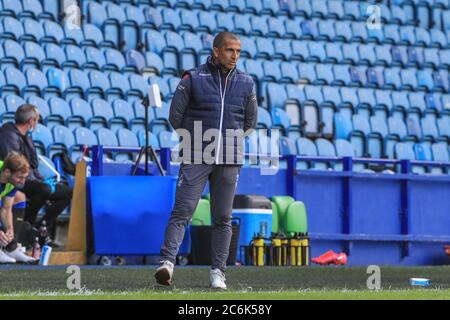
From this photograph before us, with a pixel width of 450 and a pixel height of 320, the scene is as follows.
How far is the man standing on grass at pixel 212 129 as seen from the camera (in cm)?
855

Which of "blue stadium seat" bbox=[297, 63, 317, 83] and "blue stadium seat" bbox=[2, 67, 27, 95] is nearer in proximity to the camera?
"blue stadium seat" bbox=[2, 67, 27, 95]

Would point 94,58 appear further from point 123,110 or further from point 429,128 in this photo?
point 429,128

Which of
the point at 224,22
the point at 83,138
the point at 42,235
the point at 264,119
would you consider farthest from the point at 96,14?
the point at 42,235

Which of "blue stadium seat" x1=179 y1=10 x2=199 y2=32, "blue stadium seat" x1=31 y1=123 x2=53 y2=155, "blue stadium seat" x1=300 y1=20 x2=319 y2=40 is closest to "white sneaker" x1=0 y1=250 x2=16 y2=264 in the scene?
"blue stadium seat" x1=31 y1=123 x2=53 y2=155

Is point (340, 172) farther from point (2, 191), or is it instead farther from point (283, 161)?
point (2, 191)

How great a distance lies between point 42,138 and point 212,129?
7376 mm

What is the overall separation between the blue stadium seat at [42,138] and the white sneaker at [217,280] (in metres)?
7.19

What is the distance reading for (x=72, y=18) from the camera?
1850 centimetres

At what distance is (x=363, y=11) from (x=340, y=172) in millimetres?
7636

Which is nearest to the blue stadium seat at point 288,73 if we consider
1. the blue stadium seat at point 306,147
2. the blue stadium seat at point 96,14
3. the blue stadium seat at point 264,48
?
the blue stadium seat at point 264,48

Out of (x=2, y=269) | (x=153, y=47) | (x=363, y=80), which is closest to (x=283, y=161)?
(x=153, y=47)

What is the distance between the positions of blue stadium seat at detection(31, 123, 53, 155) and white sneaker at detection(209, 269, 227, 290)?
719 centimetres

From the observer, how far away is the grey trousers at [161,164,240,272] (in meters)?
8.58

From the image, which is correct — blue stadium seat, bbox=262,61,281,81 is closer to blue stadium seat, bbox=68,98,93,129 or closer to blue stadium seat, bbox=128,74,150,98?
blue stadium seat, bbox=128,74,150,98
